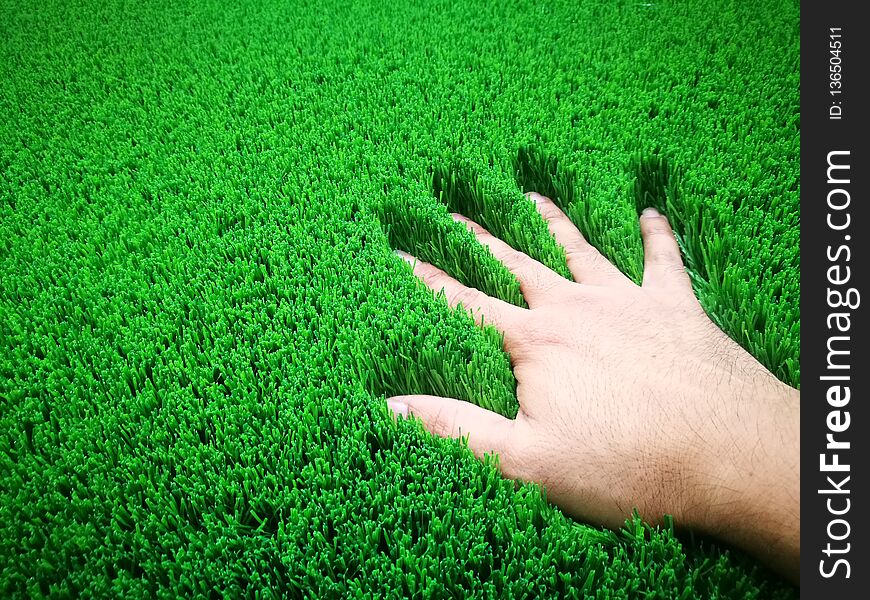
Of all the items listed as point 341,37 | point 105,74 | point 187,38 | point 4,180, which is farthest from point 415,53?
point 4,180

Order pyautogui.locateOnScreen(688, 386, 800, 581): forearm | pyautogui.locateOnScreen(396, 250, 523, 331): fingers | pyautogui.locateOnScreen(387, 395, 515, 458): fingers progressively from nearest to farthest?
pyautogui.locateOnScreen(688, 386, 800, 581): forearm → pyautogui.locateOnScreen(387, 395, 515, 458): fingers → pyautogui.locateOnScreen(396, 250, 523, 331): fingers

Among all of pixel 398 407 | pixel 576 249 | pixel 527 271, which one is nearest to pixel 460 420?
pixel 398 407

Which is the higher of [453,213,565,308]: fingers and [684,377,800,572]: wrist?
[453,213,565,308]: fingers

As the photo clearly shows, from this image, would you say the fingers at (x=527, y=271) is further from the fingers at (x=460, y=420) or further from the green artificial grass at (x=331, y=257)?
the fingers at (x=460, y=420)

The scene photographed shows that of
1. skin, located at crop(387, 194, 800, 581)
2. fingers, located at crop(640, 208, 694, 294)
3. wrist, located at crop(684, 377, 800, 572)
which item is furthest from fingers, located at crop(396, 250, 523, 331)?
wrist, located at crop(684, 377, 800, 572)

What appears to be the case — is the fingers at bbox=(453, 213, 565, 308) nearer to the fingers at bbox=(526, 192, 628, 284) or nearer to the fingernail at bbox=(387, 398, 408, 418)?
the fingers at bbox=(526, 192, 628, 284)

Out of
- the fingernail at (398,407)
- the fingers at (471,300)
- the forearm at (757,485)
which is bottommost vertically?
the forearm at (757,485)
